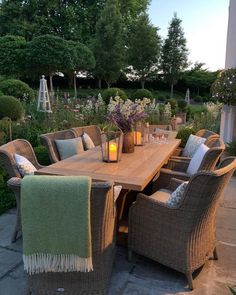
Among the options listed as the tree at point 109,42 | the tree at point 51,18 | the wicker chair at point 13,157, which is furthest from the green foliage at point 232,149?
the tree at point 51,18

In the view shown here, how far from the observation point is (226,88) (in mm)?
5793

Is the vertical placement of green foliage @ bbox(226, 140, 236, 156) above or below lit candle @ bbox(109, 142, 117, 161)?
below

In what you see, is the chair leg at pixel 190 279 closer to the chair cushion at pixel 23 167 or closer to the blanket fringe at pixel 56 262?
the blanket fringe at pixel 56 262

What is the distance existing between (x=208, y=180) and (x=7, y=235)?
192 cm

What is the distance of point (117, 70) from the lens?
69.8ft

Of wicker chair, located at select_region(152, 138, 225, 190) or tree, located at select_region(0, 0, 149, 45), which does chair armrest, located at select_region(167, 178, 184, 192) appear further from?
tree, located at select_region(0, 0, 149, 45)

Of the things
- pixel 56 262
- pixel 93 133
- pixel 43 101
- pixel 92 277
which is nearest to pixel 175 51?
pixel 43 101

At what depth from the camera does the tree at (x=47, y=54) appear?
47.4ft

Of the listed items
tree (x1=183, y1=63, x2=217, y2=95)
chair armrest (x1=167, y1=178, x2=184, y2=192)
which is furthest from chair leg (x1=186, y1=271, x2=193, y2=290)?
tree (x1=183, y1=63, x2=217, y2=95)

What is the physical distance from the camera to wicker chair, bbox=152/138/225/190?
283 cm

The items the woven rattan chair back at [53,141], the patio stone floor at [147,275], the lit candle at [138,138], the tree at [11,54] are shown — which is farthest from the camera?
the tree at [11,54]

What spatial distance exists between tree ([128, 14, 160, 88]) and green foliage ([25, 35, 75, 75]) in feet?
27.2

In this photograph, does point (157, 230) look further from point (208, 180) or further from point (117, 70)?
point (117, 70)

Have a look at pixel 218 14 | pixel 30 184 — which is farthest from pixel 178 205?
pixel 218 14
